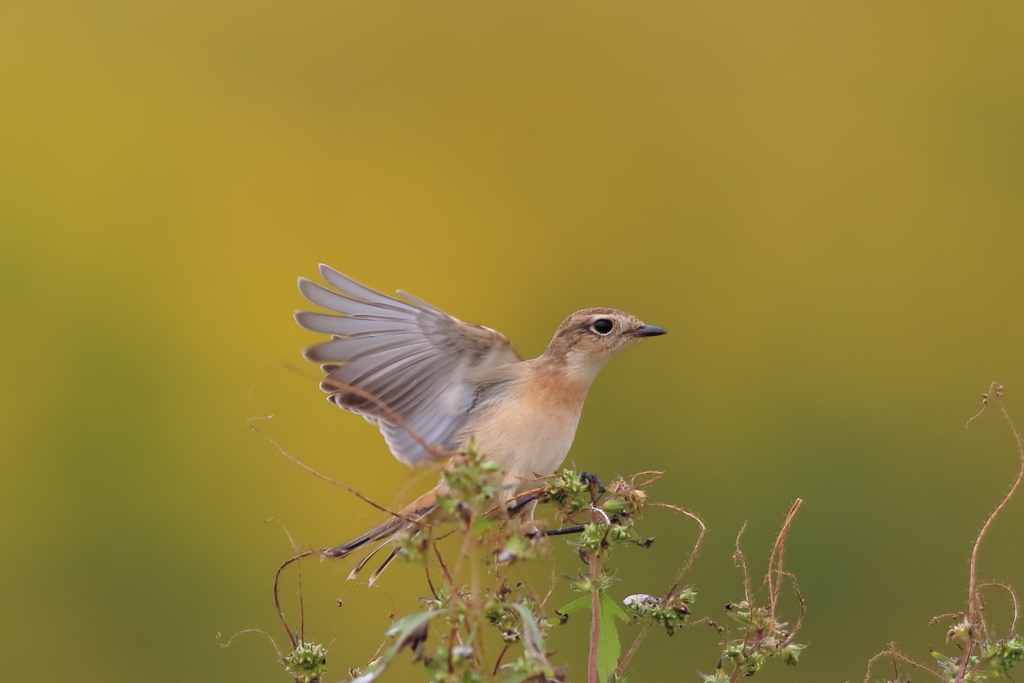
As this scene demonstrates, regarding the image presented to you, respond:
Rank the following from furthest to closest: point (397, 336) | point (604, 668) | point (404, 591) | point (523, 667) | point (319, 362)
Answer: point (404, 591), point (397, 336), point (319, 362), point (604, 668), point (523, 667)

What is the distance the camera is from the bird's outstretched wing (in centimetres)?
235

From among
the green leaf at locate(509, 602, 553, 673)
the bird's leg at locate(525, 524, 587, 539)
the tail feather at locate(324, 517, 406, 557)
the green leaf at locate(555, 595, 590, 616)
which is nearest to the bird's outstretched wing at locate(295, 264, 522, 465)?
the tail feather at locate(324, 517, 406, 557)

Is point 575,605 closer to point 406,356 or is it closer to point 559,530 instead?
point 559,530

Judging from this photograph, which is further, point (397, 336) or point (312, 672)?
point (397, 336)

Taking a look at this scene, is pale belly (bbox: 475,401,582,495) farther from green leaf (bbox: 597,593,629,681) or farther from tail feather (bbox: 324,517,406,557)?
green leaf (bbox: 597,593,629,681)

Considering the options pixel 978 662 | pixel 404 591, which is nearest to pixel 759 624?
pixel 978 662

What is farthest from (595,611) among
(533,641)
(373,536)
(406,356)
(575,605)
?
(406,356)

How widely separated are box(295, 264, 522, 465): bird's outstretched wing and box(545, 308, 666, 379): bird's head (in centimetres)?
14

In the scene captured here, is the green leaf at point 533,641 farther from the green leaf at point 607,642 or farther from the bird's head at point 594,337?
the bird's head at point 594,337

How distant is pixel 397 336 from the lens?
2473mm

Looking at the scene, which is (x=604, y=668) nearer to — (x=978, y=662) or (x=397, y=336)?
(x=978, y=662)

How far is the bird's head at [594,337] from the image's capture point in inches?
98.7

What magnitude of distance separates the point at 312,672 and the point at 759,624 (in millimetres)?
455

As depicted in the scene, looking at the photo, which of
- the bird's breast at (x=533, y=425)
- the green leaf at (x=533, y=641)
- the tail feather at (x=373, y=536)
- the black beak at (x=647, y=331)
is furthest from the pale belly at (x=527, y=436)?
the green leaf at (x=533, y=641)
